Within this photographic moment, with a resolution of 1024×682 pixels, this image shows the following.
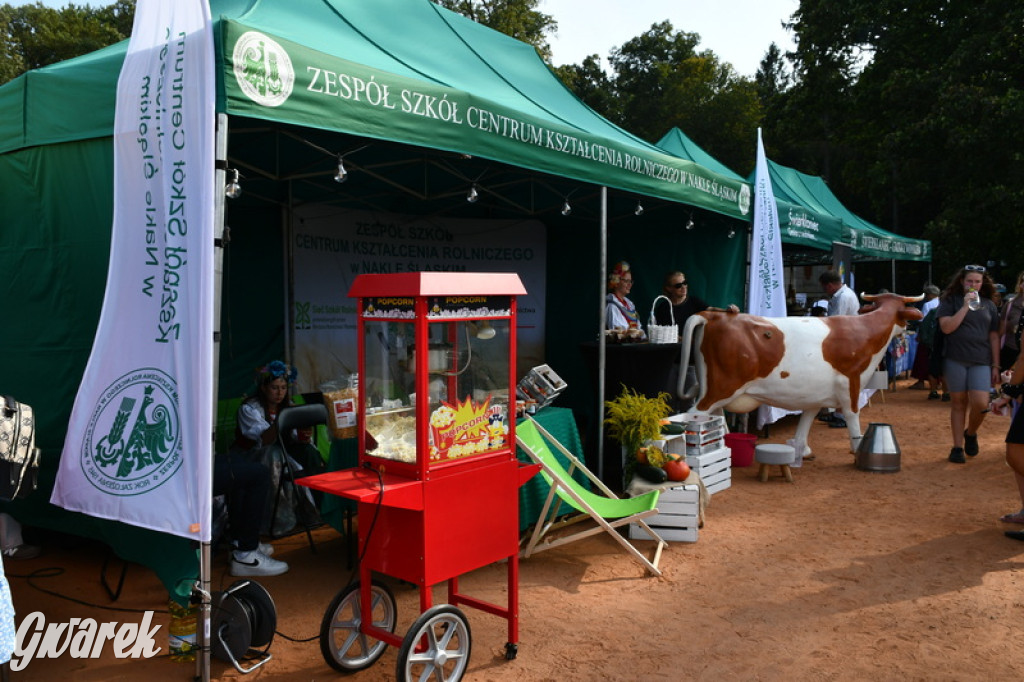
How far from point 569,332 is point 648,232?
160cm

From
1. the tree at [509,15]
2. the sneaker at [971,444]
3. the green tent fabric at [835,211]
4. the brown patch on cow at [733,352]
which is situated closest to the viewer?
the brown patch on cow at [733,352]

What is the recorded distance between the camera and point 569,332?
9.38m

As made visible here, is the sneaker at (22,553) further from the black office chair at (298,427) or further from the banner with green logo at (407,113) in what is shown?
the banner with green logo at (407,113)

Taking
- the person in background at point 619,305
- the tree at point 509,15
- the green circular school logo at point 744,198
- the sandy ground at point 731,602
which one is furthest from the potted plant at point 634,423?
the tree at point 509,15

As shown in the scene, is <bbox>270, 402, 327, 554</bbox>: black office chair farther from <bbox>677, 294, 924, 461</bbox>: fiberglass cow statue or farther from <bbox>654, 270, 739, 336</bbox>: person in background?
<bbox>654, 270, 739, 336</bbox>: person in background

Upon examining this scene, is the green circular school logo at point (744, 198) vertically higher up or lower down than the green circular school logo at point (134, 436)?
higher up

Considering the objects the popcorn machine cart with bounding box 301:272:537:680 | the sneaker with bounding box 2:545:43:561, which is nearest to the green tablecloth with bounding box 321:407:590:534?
the popcorn machine cart with bounding box 301:272:537:680

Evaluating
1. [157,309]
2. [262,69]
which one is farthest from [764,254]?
[157,309]

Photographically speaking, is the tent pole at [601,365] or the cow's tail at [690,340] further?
the cow's tail at [690,340]

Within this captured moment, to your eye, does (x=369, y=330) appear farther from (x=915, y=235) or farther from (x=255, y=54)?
(x=915, y=235)

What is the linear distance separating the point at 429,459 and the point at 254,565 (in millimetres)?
1871

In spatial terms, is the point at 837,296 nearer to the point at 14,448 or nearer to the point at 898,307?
the point at 898,307

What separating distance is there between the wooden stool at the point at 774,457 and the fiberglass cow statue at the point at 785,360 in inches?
18.4

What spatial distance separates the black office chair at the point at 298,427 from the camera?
4.50 m
